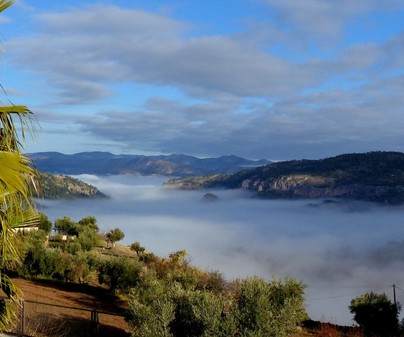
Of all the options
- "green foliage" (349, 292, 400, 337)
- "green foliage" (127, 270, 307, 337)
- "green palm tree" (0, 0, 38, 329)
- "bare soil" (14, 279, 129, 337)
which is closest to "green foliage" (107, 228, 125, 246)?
"bare soil" (14, 279, 129, 337)

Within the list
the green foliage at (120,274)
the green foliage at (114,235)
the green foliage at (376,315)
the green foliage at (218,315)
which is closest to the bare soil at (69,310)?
the green foliage at (120,274)

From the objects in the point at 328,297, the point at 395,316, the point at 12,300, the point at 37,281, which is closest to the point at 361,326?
the point at 395,316

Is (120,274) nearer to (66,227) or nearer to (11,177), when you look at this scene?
(11,177)

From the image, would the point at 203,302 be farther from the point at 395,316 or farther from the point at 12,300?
the point at 395,316

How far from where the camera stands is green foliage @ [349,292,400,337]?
90.2ft

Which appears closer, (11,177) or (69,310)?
(11,177)

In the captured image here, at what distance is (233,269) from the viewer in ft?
627

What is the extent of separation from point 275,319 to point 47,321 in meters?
8.34

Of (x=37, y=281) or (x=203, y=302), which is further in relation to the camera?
(x=37, y=281)

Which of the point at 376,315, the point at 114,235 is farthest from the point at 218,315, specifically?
the point at 114,235

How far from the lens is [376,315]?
28219 millimetres

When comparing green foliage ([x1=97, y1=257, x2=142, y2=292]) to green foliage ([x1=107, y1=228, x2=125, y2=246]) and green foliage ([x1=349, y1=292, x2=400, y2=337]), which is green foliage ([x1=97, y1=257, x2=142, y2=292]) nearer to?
green foliage ([x1=349, y1=292, x2=400, y2=337])

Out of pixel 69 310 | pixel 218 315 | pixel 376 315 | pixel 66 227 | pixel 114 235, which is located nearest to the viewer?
pixel 218 315

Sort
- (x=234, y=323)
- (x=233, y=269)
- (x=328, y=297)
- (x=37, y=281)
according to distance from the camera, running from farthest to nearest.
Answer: (x=233, y=269)
(x=328, y=297)
(x=37, y=281)
(x=234, y=323)
